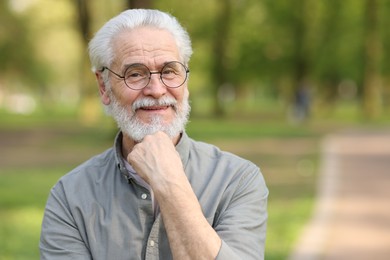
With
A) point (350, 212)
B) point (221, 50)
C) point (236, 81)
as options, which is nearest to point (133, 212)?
point (350, 212)

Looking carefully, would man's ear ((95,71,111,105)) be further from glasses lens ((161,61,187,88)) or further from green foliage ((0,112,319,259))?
green foliage ((0,112,319,259))

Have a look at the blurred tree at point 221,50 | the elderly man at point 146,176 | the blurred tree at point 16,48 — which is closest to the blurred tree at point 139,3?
the elderly man at point 146,176

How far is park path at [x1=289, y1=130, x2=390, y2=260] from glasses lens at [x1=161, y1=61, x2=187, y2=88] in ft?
17.8

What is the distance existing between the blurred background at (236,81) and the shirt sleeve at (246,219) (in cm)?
255

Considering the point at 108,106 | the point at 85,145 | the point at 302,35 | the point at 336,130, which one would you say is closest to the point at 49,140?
the point at 85,145

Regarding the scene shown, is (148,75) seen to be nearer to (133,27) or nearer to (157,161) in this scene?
(133,27)

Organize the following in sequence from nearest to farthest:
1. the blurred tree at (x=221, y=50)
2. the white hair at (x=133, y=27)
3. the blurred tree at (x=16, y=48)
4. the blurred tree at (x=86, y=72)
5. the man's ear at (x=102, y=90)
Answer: the white hair at (x=133, y=27) < the man's ear at (x=102, y=90) < the blurred tree at (x=86, y=72) < the blurred tree at (x=221, y=50) < the blurred tree at (x=16, y=48)

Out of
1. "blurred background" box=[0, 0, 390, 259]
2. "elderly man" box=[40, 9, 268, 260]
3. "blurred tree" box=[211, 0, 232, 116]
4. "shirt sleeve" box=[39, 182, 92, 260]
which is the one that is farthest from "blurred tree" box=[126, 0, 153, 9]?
"blurred tree" box=[211, 0, 232, 116]

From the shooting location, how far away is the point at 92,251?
2.70 m

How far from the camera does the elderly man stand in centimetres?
267

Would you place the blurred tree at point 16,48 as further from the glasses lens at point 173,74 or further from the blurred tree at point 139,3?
the glasses lens at point 173,74

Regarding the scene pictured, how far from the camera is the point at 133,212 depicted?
270cm

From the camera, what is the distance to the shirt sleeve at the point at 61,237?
8.82 ft

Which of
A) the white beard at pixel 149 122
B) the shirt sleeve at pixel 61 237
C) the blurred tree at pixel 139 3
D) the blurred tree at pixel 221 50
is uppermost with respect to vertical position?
the blurred tree at pixel 221 50
